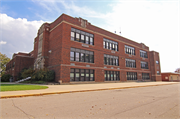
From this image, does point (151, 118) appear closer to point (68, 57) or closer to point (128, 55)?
point (68, 57)

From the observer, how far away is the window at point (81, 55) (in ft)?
76.5

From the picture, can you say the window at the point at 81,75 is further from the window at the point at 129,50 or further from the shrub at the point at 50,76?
the window at the point at 129,50

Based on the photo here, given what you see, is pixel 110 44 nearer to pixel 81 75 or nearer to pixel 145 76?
pixel 81 75

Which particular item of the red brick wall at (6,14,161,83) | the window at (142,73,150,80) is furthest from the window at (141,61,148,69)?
the red brick wall at (6,14,161,83)

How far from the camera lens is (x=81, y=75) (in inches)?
941

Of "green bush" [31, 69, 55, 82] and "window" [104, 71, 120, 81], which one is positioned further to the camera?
"window" [104, 71, 120, 81]

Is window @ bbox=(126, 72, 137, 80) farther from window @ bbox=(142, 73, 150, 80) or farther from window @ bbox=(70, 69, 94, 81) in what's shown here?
window @ bbox=(70, 69, 94, 81)

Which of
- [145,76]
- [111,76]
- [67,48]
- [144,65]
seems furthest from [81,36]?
[145,76]

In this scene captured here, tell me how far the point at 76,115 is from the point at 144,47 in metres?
45.4

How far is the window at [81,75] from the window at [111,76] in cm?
480

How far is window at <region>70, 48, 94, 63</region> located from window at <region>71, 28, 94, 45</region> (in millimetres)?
2217

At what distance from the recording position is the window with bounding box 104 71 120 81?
29102 mm

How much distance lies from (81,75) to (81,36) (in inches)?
316

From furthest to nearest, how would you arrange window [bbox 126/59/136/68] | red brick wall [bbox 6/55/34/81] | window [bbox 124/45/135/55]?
window [bbox 124/45/135/55]
window [bbox 126/59/136/68]
red brick wall [bbox 6/55/34/81]
